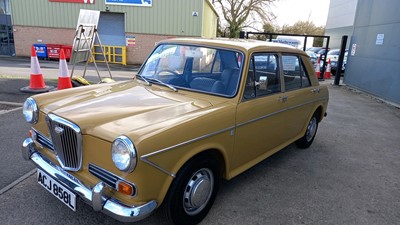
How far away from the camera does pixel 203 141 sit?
2611 millimetres

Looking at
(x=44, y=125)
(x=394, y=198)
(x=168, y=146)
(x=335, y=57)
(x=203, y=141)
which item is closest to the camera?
(x=168, y=146)

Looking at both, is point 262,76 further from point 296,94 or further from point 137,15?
point 137,15

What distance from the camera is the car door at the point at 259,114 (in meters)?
3.14

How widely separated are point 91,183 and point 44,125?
0.86 meters

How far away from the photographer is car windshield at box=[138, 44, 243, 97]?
3230 mm

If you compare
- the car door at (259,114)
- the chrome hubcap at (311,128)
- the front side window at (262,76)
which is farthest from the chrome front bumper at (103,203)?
the chrome hubcap at (311,128)

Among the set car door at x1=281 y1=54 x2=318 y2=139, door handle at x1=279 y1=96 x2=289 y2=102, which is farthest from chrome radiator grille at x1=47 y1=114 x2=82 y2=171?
car door at x1=281 y1=54 x2=318 y2=139

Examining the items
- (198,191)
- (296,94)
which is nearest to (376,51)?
(296,94)

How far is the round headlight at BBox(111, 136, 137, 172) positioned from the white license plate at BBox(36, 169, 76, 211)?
24.3 inches

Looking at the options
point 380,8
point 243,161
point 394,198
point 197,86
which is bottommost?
point 394,198

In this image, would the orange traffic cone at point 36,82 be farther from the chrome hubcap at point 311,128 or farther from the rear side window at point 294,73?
the chrome hubcap at point 311,128

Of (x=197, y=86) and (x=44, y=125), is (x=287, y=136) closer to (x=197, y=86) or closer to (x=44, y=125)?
(x=197, y=86)

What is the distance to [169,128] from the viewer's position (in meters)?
2.33

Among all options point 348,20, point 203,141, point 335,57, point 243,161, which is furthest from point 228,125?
point 348,20
